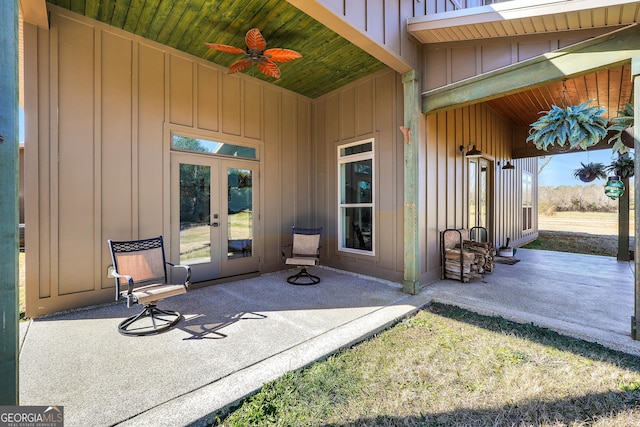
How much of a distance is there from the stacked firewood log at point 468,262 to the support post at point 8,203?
15.6 feet

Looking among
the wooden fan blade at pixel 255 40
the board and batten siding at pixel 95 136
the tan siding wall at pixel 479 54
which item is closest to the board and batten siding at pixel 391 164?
the tan siding wall at pixel 479 54

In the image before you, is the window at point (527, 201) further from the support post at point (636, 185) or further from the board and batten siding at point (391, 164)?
the support post at point (636, 185)

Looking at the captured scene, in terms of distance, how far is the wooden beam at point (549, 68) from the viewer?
2506mm

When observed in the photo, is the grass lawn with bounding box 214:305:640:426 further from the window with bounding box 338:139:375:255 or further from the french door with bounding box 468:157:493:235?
the french door with bounding box 468:157:493:235

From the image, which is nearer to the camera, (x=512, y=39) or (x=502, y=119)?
(x=512, y=39)

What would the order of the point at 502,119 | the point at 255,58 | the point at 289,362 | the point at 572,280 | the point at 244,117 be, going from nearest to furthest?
the point at 289,362, the point at 255,58, the point at 572,280, the point at 244,117, the point at 502,119

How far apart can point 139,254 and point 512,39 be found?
4.83m

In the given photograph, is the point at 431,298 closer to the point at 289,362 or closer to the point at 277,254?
the point at 289,362

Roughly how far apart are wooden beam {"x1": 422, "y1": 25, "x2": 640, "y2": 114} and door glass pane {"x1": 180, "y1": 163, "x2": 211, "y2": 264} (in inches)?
146

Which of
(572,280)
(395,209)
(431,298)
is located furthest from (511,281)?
(395,209)

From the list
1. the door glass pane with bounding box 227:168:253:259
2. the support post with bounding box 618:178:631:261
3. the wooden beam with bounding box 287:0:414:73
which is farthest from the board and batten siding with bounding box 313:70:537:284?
the support post with bounding box 618:178:631:261

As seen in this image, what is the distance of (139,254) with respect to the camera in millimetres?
3113

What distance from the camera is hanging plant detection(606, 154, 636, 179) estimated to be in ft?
15.6

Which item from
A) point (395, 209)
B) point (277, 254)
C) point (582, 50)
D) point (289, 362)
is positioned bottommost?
point (289, 362)
